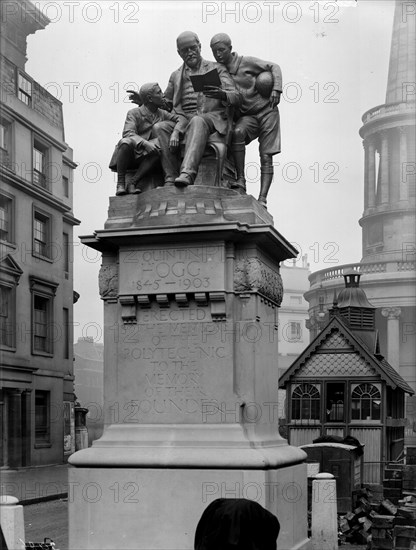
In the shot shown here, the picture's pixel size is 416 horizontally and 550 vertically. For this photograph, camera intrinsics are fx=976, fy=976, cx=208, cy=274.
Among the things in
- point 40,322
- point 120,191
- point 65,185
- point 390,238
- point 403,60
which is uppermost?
point 403,60

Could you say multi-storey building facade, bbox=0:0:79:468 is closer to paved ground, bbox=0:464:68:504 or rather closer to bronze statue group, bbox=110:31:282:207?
paved ground, bbox=0:464:68:504

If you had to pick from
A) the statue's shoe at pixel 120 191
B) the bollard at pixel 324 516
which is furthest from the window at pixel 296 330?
the statue's shoe at pixel 120 191

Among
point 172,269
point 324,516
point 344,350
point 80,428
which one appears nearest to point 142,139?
point 172,269

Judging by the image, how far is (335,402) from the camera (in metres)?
27.7

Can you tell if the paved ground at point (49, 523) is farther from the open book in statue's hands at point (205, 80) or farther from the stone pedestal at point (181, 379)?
the open book in statue's hands at point (205, 80)

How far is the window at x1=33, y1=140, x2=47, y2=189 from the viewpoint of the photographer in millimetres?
28625

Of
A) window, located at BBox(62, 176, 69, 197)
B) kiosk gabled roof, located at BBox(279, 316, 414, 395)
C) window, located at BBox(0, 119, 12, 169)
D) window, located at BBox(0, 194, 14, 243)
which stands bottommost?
kiosk gabled roof, located at BBox(279, 316, 414, 395)

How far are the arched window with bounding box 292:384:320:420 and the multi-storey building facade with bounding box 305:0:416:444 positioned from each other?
338 inches

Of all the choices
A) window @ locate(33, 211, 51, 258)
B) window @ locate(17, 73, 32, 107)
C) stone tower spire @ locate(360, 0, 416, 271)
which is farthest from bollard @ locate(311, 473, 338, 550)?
stone tower spire @ locate(360, 0, 416, 271)

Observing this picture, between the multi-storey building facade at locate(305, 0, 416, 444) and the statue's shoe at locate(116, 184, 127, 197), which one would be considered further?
the multi-storey building facade at locate(305, 0, 416, 444)

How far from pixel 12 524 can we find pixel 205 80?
5.21m

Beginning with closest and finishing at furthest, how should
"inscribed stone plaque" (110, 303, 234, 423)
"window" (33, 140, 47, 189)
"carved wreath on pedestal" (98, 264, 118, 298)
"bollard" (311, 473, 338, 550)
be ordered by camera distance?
"inscribed stone plaque" (110, 303, 234, 423) < "carved wreath on pedestal" (98, 264, 118, 298) < "bollard" (311, 473, 338, 550) < "window" (33, 140, 47, 189)

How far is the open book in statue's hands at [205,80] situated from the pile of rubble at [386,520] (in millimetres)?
6363

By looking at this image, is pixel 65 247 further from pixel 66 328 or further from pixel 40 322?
pixel 66 328
